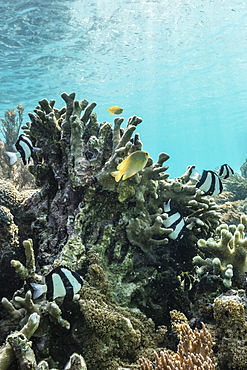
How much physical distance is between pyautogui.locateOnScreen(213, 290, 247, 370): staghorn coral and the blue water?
14114mm

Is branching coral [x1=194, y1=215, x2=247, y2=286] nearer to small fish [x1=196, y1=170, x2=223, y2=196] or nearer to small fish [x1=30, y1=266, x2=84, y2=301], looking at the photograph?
small fish [x1=196, y1=170, x2=223, y2=196]

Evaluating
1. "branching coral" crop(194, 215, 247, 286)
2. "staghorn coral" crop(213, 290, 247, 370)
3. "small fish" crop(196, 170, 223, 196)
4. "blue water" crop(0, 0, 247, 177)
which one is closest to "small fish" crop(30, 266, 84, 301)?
"staghorn coral" crop(213, 290, 247, 370)

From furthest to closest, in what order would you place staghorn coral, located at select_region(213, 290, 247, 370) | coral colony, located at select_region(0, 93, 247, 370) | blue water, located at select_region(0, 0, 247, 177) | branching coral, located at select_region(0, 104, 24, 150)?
blue water, located at select_region(0, 0, 247, 177) → branching coral, located at select_region(0, 104, 24, 150) → coral colony, located at select_region(0, 93, 247, 370) → staghorn coral, located at select_region(213, 290, 247, 370)

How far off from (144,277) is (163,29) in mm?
17530

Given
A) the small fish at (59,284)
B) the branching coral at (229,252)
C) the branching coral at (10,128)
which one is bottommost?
the small fish at (59,284)

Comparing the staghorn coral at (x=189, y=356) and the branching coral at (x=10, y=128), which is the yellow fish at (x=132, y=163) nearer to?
the staghorn coral at (x=189, y=356)

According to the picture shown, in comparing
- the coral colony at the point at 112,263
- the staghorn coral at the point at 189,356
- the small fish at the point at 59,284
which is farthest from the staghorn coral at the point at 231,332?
the small fish at the point at 59,284

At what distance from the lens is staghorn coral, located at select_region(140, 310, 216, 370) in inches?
73.2

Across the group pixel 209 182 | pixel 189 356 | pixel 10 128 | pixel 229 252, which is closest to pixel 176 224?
pixel 229 252

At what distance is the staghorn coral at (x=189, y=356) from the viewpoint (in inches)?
73.2

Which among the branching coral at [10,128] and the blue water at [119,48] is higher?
the blue water at [119,48]

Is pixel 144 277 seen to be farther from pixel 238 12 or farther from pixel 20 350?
pixel 238 12

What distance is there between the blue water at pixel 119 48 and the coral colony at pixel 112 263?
11.8m

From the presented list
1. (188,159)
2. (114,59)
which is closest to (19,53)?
(114,59)
